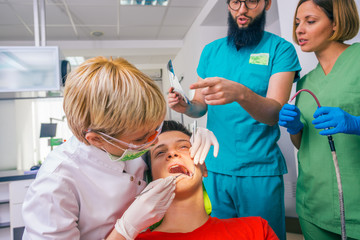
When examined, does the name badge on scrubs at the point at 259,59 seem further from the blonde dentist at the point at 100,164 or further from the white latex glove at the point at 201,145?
the blonde dentist at the point at 100,164

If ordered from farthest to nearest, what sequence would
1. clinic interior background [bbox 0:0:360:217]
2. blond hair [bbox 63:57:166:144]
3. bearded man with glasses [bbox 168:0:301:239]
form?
1. clinic interior background [bbox 0:0:360:217]
2. bearded man with glasses [bbox 168:0:301:239]
3. blond hair [bbox 63:57:166:144]

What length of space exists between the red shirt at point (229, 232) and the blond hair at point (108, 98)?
1.67 ft

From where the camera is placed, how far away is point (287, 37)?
2.37m

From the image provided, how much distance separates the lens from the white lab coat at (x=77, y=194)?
0.84m

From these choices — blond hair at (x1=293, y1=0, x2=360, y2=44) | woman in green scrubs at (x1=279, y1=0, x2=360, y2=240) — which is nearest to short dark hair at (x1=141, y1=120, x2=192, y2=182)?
woman in green scrubs at (x1=279, y1=0, x2=360, y2=240)

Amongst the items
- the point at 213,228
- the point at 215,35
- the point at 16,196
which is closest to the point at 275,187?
the point at 213,228

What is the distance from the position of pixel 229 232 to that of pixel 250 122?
0.59 metres

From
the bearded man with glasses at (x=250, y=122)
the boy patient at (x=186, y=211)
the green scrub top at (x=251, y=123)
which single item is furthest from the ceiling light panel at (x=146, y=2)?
the boy patient at (x=186, y=211)

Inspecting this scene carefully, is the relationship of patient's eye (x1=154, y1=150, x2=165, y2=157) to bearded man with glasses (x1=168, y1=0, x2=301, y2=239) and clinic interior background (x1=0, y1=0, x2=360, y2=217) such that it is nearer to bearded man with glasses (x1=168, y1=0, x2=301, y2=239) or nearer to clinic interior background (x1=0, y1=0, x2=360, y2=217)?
bearded man with glasses (x1=168, y1=0, x2=301, y2=239)

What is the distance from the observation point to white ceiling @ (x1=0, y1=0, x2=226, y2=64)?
4215 millimetres

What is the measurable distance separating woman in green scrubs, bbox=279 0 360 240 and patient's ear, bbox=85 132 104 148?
0.80 metres

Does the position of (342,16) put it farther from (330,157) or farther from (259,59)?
(330,157)

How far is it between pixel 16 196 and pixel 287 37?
10.8ft

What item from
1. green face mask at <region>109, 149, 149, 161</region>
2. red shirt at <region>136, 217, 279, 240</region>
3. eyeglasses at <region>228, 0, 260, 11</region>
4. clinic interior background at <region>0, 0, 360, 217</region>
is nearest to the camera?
green face mask at <region>109, 149, 149, 161</region>
